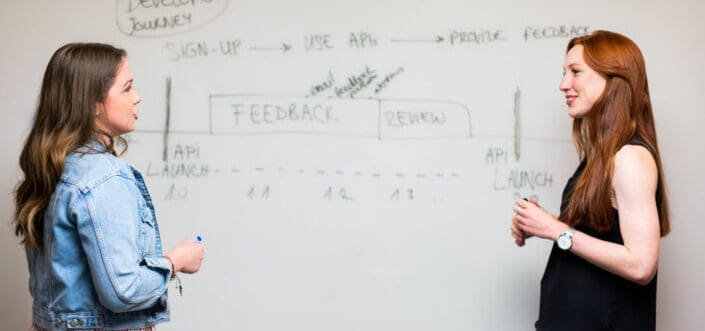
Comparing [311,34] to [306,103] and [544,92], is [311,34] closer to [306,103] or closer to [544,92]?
[306,103]

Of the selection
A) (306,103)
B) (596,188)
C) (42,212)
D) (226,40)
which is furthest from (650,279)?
(226,40)

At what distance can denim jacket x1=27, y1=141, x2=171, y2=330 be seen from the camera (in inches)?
48.4

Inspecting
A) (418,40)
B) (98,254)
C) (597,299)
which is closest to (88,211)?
(98,254)

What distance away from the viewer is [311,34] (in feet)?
6.79

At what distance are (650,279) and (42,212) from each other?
122cm

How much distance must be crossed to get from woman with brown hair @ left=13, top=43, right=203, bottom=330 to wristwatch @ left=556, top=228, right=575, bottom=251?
2.54 ft

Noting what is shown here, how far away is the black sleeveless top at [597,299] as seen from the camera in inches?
56.9

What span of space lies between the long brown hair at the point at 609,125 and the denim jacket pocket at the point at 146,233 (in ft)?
2.85

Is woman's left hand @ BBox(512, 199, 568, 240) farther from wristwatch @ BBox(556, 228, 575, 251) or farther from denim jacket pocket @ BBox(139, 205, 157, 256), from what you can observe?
denim jacket pocket @ BBox(139, 205, 157, 256)

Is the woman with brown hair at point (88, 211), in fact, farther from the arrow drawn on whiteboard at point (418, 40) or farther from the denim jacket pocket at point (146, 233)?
the arrow drawn on whiteboard at point (418, 40)

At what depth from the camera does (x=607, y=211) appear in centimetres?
141

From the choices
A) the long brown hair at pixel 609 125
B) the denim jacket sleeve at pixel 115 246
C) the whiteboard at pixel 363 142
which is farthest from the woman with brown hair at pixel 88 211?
the long brown hair at pixel 609 125

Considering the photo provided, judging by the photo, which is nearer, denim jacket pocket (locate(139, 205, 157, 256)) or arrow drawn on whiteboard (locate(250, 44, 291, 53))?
denim jacket pocket (locate(139, 205, 157, 256))

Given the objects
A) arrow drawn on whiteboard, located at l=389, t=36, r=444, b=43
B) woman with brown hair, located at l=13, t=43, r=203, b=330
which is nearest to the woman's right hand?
woman with brown hair, located at l=13, t=43, r=203, b=330
